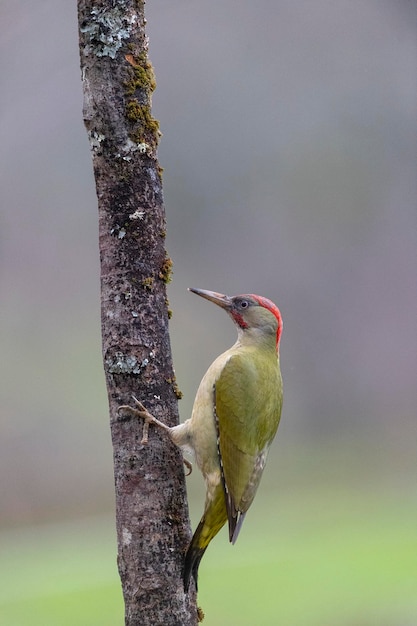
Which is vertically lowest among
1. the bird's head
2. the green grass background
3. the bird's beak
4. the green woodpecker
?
the green grass background

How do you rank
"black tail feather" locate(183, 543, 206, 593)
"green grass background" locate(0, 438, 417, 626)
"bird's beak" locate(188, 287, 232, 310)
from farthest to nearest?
"green grass background" locate(0, 438, 417, 626)
"bird's beak" locate(188, 287, 232, 310)
"black tail feather" locate(183, 543, 206, 593)

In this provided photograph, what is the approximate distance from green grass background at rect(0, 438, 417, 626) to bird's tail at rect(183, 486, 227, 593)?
14.6 ft

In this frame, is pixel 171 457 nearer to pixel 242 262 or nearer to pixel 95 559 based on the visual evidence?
pixel 95 559

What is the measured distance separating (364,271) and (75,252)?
389cm

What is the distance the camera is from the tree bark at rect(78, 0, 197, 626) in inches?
120

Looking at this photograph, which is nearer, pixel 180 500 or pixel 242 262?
pixel 180 500

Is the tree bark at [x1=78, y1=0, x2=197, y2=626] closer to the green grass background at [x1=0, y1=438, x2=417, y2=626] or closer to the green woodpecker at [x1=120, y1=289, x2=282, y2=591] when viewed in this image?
the green woodpecker at [x1=120, y1=289, x2=282, y2=591]

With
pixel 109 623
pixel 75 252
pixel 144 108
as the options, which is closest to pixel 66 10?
pixel 75 252

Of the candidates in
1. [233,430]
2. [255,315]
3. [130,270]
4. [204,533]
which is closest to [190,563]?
[204,533]

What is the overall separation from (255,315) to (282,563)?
634 centimetres

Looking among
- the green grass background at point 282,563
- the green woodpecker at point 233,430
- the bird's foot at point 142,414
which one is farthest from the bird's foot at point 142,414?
the green grass background at point 282,563

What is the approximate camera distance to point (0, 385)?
10.4 meters

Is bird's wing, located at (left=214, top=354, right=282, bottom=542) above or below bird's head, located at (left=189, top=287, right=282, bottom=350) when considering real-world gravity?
below

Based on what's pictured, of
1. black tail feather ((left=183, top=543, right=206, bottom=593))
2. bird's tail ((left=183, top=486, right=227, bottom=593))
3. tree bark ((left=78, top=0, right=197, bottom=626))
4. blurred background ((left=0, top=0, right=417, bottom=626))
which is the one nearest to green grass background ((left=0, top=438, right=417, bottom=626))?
blurred background ((left=0, top=0, right=417, bottom=626))
